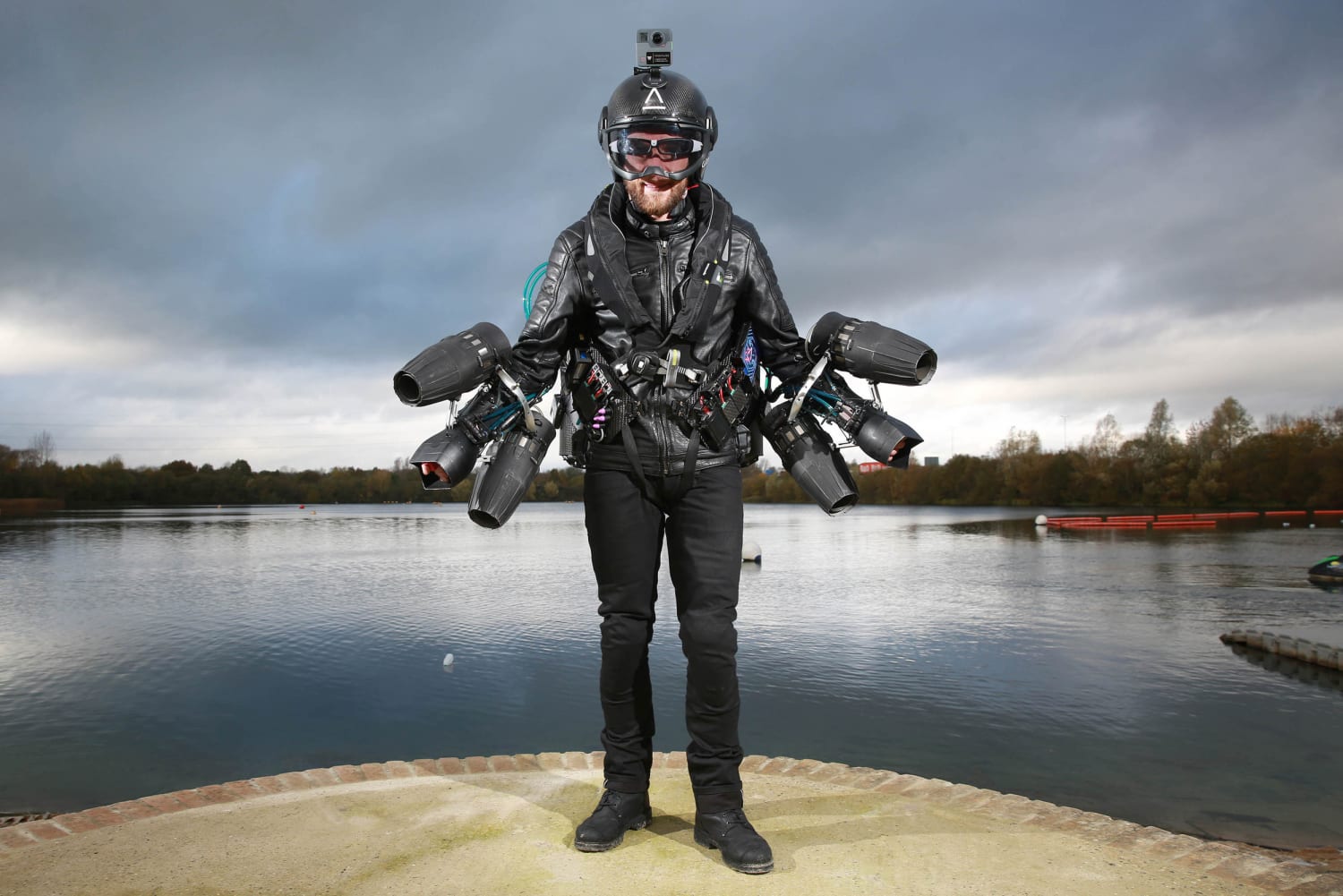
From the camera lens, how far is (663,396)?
12.3ft

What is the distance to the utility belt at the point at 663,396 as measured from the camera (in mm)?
3738

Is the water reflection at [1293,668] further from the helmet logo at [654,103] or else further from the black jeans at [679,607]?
the helmet logo at [654,103]

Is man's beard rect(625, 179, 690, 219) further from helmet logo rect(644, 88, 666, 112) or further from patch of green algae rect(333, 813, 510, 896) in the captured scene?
patch of green algae rect(333, 813, 510, 896)

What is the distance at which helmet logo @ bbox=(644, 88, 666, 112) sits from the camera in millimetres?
3709

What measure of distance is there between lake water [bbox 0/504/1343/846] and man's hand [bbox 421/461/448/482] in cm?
1123

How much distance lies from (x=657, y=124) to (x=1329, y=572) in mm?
36312

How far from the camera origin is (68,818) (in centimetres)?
432

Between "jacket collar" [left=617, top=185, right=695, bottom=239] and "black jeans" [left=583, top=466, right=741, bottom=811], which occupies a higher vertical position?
"jacket collar" [left=617, top=185, right=695, bottom=239]

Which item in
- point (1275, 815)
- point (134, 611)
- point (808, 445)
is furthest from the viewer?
point (134, 611)

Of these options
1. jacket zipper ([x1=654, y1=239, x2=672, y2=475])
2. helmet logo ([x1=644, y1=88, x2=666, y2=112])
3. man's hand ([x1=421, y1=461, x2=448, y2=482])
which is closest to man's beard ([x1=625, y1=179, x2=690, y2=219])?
jacket zipper ([x1=654, y1=239, x2=672, y2=475])

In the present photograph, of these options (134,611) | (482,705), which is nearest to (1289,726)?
(482,705)

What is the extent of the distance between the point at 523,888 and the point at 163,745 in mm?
14290

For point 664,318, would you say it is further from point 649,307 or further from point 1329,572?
point 1329,572

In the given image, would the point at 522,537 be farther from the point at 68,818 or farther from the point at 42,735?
the point at 68,818
